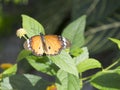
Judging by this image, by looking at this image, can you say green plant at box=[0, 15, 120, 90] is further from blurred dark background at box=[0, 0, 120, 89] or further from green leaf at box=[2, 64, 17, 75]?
blurred dark background at box=[0, 0, 120, 89]

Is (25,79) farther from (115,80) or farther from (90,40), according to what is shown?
(90,40)

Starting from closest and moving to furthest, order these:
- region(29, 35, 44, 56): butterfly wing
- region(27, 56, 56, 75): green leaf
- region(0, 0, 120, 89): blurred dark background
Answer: region(29, 35, 44, 56): butterfly wing
region(27, 56, 56, 75): green leaf
region(0, 0, 120, 89): blurred dark background

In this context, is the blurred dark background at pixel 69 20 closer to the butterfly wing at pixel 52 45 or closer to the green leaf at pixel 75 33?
the green leaf at pixel 75 33

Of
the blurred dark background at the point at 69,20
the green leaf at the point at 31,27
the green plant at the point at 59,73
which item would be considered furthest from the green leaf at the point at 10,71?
the blurred dark background at the point at 69,20

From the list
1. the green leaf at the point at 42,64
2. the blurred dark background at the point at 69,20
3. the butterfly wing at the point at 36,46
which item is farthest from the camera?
the blurred dark background at the point at 69,20

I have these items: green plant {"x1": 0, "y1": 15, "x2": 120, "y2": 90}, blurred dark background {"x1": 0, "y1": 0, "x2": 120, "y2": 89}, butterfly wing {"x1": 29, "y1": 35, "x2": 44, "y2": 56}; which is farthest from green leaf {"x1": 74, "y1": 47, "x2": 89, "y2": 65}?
blurred dark background {"x1": 0, "y1": 0, "x2": 120, "y2": 89}

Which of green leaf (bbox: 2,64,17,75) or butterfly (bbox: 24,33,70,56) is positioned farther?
green leaf (bbox: 2,64,17,75)
